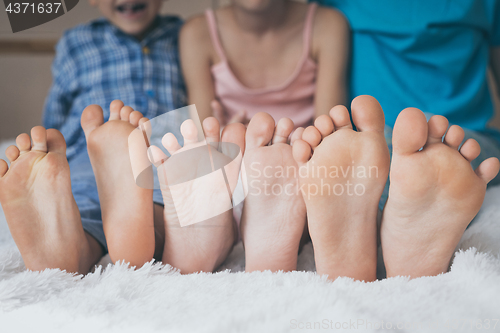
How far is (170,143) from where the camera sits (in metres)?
0.46

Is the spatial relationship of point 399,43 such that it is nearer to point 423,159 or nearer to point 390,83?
point 390,83

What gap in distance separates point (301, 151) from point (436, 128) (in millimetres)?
164

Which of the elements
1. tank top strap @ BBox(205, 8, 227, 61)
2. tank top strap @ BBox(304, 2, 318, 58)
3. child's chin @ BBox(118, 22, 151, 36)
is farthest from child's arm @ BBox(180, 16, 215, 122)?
tank top strap @ BBox(304, 2, 318, 58)

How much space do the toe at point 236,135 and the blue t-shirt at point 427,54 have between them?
0.49 m

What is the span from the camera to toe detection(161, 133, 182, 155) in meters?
0.46

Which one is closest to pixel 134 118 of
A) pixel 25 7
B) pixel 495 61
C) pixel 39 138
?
pixel 39 138

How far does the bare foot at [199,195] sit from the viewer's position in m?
0.47

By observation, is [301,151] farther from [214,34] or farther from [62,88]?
[62,88]

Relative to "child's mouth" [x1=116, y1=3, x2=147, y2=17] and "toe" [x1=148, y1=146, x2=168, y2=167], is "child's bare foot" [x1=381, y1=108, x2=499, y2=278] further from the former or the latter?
"child's mouth" [x1=116, y1=3, x2=147, y2=17]

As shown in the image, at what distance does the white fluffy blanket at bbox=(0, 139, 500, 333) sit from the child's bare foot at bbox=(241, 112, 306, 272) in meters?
0.05

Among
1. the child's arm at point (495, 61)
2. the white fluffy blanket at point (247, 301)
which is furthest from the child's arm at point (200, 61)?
the child's arm at point (495, 61)

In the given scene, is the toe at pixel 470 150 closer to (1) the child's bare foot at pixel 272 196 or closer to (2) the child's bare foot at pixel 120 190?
(1) the child's bare foot at pixel 272 196

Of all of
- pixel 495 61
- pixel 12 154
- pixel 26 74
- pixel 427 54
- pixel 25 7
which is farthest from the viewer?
pixel 26 74

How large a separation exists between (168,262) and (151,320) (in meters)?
0.16
